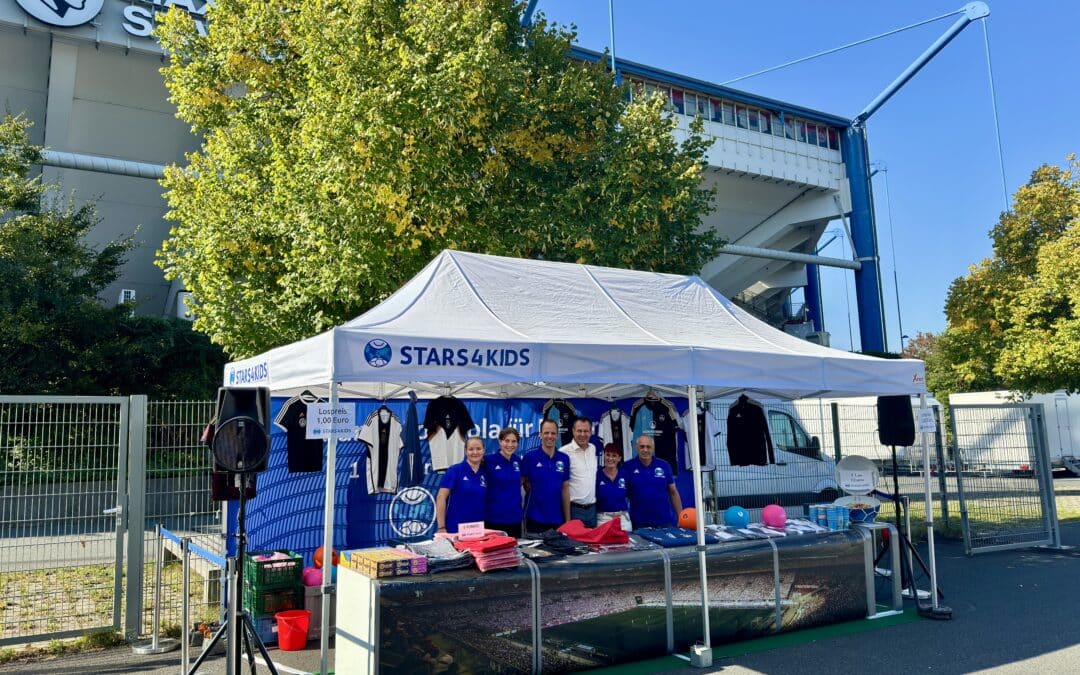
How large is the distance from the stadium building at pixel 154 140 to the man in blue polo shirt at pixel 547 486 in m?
7.16

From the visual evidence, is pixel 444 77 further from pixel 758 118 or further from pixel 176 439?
pixel 758 118

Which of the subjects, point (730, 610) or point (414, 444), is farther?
point (414, 444)

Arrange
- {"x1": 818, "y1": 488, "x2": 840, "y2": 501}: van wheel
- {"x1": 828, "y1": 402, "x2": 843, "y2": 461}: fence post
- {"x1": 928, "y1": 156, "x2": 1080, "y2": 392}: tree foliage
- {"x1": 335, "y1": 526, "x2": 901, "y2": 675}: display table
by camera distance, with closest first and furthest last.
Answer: {"x1": 335, "y1": 526, "x2": 901, "y2": 675}: display table
{"x1": 818, "y1": 488, "x2": 840, "y2": 501}: van wheel
{"x1": 828, "y1": 402, "x2": 843, "y2": 461}: fence post
{"x1": 928, "y1": 156, "x2": 1080, "y2": 392}: tree foliage

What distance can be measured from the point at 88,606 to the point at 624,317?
237 inches

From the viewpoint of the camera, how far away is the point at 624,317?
23.3ft

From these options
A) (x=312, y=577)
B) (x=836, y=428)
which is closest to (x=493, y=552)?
(x=312, y=577)

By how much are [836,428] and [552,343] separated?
23.0 ft

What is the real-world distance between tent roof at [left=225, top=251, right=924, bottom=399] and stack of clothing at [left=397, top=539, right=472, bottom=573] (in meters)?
1.21

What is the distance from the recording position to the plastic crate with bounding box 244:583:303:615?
21.5 feet

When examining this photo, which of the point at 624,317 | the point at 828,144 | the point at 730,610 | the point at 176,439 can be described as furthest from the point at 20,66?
the point at 828,144

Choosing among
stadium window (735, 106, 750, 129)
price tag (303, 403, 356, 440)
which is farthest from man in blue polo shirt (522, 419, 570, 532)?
stadium window (735, 106, 750, 129)

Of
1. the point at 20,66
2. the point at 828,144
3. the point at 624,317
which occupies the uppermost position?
the point at 828,144

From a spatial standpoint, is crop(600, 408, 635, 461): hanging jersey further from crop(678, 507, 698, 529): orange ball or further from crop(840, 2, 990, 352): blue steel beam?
crop(840, 2, 990, 352): blue steel beam

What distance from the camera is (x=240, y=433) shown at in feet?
16.6
